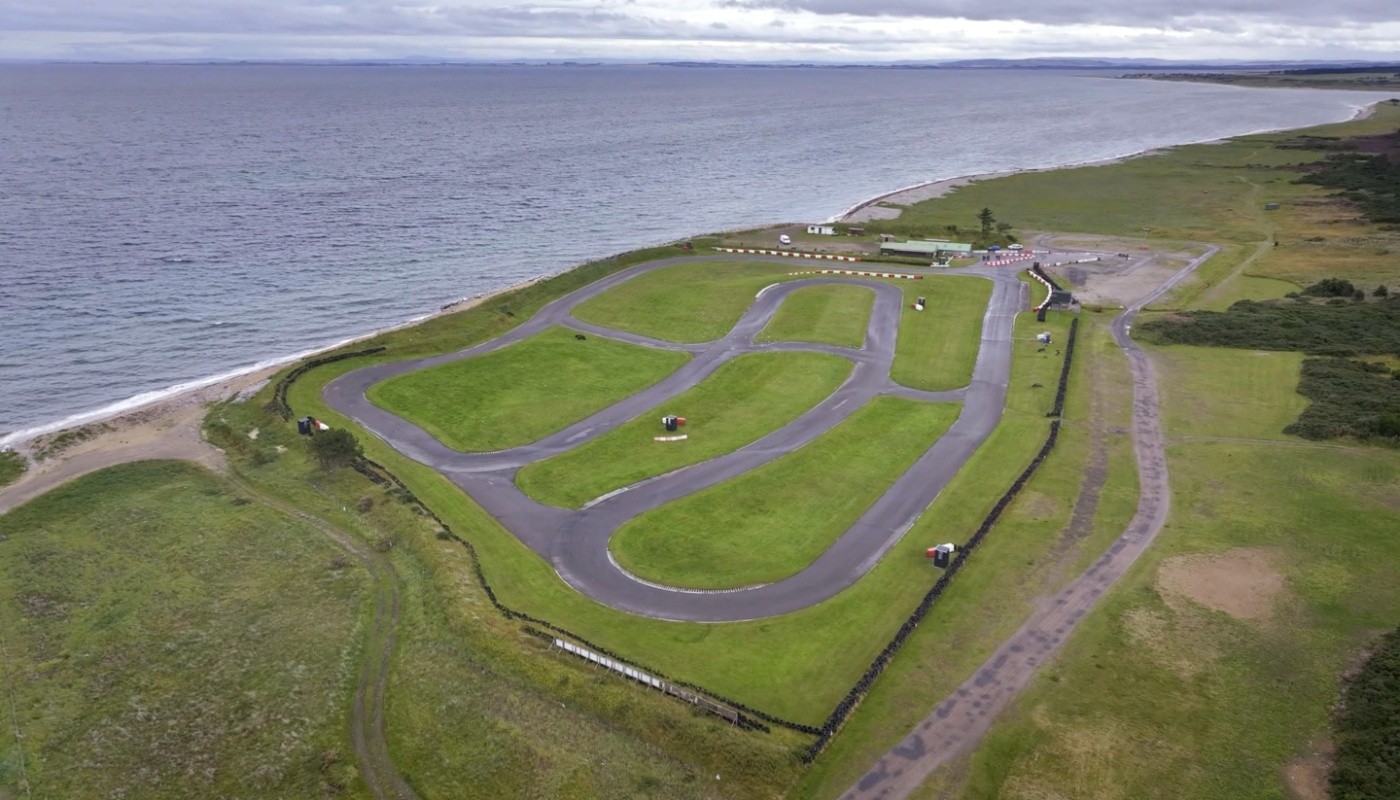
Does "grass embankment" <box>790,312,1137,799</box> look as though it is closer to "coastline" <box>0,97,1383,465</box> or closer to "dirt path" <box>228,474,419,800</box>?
"dirt path" <box>228,474,419,800</box>

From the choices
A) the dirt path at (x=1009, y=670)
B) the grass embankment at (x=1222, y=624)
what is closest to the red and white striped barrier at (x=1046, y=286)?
the grass embankment at (x=1222, y=624)

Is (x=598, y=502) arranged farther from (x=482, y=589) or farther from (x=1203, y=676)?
(x=1203, y=676)

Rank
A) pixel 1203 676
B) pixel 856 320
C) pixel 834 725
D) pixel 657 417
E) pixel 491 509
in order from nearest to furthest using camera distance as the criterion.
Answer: pixel 834 725, pixel 1203 676, pixel 491 509, pixel 657 417, pixel 856 320

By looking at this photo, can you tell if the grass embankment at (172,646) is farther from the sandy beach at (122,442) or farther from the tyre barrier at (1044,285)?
the tyre barrier at (1044,285)

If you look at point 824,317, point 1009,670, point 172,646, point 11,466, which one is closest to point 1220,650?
point 1009,670

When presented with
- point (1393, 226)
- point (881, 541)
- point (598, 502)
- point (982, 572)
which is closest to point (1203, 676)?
point (982, 572)
